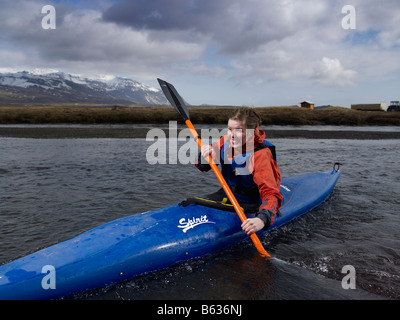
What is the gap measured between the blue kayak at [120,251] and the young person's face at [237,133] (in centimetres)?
110

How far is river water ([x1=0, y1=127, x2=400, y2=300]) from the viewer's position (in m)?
3.77

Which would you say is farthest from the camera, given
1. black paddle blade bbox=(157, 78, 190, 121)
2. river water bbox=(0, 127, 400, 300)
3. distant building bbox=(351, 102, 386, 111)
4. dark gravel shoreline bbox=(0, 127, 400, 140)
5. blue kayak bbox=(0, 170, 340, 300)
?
distant building bbox=(351, 102, 386, 111)

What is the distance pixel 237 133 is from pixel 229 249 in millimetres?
1753

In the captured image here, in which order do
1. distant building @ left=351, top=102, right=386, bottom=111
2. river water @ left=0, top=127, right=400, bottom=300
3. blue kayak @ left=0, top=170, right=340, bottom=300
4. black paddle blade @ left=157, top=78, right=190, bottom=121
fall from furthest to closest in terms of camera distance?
distant building @ left=351, top=102, right=386, bottom=111 → black paddle blade @ left=157, top=78, right=190, bottom=121 → river water @ left=0, top=127, right=400, bottom=300 → blue kayak @ left=0, top=170, right=340, bottom=300

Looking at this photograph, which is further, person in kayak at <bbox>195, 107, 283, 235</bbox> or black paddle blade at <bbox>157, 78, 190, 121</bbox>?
black paddle blade at <bbox>157, 78, 190, 121</bbox>

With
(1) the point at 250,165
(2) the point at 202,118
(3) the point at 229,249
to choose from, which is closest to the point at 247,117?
(1) the point at 250,165

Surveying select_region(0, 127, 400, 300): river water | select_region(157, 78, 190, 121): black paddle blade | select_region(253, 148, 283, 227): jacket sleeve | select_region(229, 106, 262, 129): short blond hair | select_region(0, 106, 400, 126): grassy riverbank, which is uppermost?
select_region(0, 106, 400, 126): grassy riverbank

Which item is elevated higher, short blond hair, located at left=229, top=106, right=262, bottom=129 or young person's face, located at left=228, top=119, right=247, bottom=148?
short blond hair, located at left=229, top=106, right=262, bottom=129

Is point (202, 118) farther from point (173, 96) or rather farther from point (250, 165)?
point (250, 165)

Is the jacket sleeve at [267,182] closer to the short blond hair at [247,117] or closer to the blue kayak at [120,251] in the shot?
the short blond hair at [247,117]

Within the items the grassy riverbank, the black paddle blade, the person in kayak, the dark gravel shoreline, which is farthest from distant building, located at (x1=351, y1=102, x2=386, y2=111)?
the person in kayak

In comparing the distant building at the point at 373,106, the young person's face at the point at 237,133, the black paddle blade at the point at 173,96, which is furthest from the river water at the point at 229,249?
the distant building at the point at 373,106

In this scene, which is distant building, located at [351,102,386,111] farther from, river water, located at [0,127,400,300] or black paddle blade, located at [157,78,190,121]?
black paddle blade, located at [157,78,190,121]
